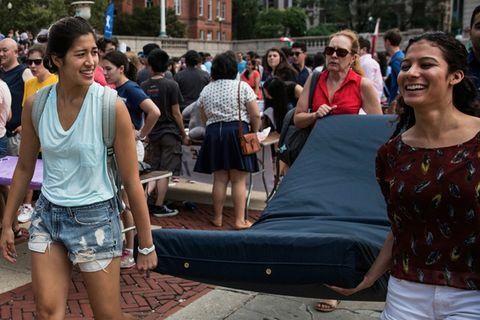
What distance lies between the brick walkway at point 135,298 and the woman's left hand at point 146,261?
56.0 inches

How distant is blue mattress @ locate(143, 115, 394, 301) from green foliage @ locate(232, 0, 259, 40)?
8734 centimetres

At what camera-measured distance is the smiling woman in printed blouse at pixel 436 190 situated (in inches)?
83.0

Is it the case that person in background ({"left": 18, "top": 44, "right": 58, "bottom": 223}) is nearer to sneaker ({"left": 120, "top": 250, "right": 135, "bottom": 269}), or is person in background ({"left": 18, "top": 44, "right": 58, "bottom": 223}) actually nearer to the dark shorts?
the dark shorts

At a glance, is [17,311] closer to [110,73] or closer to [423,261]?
[110,73]

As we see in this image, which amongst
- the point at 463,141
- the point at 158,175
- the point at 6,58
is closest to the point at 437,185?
the point at 463,141

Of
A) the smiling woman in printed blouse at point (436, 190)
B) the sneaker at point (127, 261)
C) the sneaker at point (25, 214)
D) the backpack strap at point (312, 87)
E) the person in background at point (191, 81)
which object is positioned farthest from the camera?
the person in background at point (191, 81)

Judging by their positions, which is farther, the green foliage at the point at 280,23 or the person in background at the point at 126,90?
the green foliage at the point at 280,23

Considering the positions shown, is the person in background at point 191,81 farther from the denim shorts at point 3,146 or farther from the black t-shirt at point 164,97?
the denim shorts at point 3,146

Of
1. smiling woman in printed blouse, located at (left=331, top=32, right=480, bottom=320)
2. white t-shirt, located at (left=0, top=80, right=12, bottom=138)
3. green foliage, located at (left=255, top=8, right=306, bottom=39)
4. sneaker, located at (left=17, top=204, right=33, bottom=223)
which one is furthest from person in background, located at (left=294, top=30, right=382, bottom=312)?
green foliage, located at (left=255, top=8, right=306, bottom=39)

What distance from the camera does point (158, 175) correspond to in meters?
5.55

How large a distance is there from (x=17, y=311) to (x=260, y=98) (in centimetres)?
757

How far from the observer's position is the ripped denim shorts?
2.81 metres

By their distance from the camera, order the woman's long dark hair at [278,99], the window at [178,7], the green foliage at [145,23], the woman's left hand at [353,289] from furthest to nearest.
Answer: the window at [178,7] → the green foliage at [145,23] → the woman's long dark hair at [278,99] → the woman's left hand at [353,289]

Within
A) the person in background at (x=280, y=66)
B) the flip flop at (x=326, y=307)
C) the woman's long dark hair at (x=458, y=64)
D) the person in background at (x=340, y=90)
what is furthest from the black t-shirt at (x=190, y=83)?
the woman's long dark hair at (x=458, y=64)
